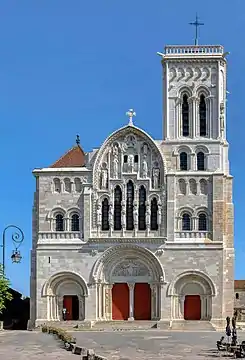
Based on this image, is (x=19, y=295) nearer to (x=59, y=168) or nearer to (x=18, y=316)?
(x=18, y=316)

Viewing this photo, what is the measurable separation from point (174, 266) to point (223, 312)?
522 cm

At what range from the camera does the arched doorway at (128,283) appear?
241 feet

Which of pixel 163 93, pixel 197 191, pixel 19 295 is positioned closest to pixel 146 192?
pixel 197 191

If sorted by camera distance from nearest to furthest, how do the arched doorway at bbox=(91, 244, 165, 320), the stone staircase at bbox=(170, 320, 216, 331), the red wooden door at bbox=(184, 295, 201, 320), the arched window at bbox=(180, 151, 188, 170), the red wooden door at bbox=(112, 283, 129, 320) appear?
the stone staircase at bbox=(170, 320, 216, 331)
the arched doorway at bbox=(91, 244, 165, 320)
the red wooden door at bbox=(184, 295, 201, 320)
the red wooden door at bbox=(112, 283, 129, 320)
the arched window at bbox=(180, 151, 188, 170)

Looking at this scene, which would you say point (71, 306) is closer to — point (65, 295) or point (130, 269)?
point (65, 295)

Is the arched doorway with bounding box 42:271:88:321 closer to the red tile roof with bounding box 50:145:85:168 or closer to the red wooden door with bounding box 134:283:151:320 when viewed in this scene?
the red wooden door with bounding box 134:283:151:320

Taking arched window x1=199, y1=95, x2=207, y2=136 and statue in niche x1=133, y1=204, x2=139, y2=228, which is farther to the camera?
arched window x1=199, y1=95, x2=207, y2=136

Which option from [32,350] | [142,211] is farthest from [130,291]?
[32,350]

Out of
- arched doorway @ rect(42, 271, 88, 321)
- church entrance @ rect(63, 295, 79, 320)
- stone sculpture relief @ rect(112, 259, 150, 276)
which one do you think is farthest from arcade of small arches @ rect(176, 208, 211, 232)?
church entrance @ rect(63, 295, 79, 320)

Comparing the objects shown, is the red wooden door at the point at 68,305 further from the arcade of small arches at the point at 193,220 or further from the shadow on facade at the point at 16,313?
the arcade of small arches at the point at 193,220

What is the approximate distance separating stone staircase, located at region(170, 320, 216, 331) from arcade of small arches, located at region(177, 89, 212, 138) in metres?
15.0

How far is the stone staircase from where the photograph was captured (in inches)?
→ 2778

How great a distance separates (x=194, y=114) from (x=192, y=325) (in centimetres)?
1709

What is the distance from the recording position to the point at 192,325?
234 ft
